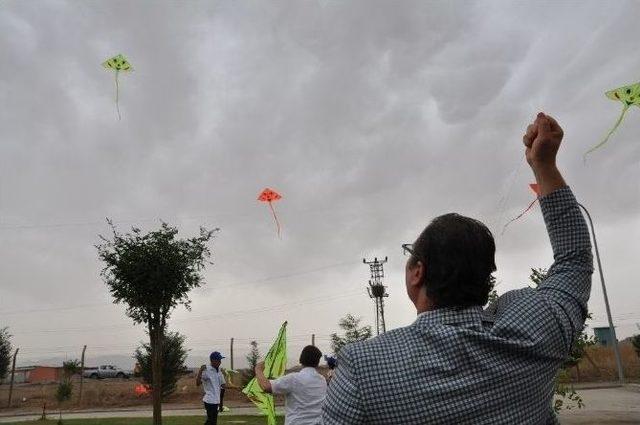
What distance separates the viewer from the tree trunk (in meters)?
13.5

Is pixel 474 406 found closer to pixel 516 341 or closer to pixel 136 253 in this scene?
pixel 516 341

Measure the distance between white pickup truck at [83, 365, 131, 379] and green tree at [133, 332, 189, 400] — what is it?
23.3m

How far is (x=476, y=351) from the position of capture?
125 centimetres

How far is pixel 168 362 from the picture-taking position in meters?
32.0

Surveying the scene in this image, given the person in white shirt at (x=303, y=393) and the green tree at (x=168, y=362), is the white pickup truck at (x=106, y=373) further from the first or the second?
the person in white shirt at (x=303, y=393)

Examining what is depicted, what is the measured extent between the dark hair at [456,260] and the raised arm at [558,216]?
21 cm

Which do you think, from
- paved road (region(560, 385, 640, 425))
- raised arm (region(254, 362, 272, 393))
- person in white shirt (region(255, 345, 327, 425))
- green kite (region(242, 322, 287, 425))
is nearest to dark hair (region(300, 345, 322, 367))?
person in white shirt (region(255, 345, 327, 425))

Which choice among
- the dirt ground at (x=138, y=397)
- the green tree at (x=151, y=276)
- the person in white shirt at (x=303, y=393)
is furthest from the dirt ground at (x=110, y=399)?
the person in white shirt at (x=303, y=393)

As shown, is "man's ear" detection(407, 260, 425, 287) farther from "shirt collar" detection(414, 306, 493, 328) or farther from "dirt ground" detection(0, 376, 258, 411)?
"dirt ground" detection(0, 376, 258, 411)

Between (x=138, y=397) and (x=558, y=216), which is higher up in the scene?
(x=138, y=397)

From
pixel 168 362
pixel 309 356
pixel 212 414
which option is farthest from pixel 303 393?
pixel 168 362

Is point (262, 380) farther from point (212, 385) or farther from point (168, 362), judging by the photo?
point (168, 362)

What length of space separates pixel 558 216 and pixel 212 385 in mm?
11202

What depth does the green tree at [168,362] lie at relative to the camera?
31.5 m
